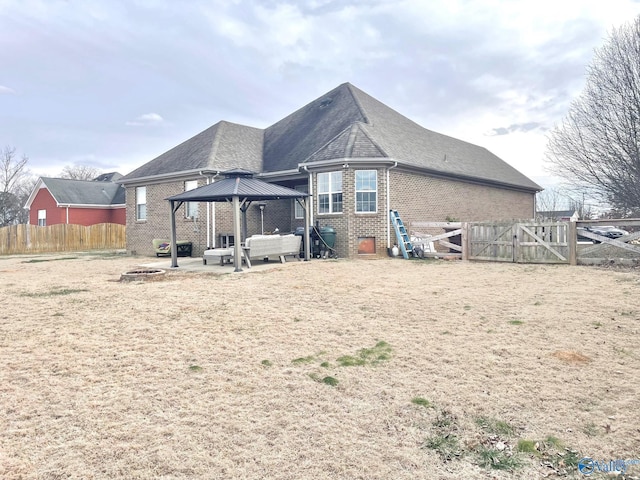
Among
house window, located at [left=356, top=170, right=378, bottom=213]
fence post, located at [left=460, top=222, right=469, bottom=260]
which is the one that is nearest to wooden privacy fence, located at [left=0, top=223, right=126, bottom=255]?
house window, located at [left=356, top=170, right=378, bottom=213]

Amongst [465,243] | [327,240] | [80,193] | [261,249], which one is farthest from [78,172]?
[465,243]

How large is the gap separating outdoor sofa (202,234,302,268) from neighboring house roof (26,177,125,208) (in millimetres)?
23827

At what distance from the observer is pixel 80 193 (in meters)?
33.6

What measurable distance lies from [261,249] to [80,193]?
27.2m

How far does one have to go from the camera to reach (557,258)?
12.7 m

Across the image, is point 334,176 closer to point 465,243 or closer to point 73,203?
point 465,243

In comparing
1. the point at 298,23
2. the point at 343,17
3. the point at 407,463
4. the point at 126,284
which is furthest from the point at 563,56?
the point at 407,463

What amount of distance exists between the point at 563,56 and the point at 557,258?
37.0ft

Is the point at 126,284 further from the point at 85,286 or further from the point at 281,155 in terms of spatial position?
the point at 281,155

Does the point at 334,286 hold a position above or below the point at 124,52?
below

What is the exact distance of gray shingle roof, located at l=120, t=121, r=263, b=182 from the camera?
17.9 m

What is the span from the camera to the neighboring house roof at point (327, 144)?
16547 millimetres

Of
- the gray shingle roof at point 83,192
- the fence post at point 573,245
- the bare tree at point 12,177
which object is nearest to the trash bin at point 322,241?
the fence post at point 573,245

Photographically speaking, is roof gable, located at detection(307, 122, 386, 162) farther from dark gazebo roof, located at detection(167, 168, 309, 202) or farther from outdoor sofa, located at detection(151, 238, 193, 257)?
outdoor sofa, located at detection(151, 238, 193, 257)
